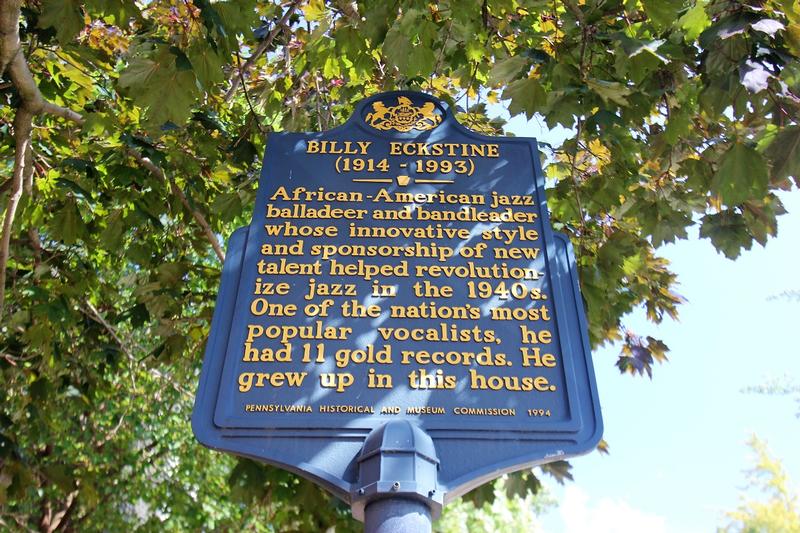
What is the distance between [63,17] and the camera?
3674mm

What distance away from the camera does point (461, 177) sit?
3.75m

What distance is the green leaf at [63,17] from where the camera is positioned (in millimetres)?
3645

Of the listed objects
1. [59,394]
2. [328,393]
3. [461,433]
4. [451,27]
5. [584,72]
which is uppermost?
[451,27]

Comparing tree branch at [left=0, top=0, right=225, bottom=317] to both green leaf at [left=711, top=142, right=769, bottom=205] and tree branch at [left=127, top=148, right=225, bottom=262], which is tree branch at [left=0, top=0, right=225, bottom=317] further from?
green leaf at [left=711, top=142, right=769, bottom=205]

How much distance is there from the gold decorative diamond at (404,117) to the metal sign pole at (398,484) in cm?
200

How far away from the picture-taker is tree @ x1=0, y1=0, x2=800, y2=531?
3.45 m

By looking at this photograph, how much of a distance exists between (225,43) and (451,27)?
64.9 inches

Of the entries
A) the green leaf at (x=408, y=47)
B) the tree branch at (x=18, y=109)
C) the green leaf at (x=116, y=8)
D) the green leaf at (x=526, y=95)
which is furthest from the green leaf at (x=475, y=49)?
the tree branch at (x=18, y=109)

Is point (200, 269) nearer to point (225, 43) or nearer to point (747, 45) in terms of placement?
point (225, 43)

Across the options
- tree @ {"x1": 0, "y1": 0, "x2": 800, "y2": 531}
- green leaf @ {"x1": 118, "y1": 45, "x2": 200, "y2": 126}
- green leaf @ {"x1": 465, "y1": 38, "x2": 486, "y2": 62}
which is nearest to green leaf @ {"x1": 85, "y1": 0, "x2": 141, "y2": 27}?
tree @ {"x1": 0, "y1": 0, "x2": 800, "y2": 531}

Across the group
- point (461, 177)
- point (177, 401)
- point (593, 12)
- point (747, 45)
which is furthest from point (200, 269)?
point (177, 401)

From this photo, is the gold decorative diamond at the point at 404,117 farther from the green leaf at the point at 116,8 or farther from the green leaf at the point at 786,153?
the green leaf at the point at 786,153

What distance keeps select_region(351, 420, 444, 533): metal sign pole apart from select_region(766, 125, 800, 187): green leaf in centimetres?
215

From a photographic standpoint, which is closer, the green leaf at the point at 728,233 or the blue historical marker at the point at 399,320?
the blue historical marker at the point at 399,320
